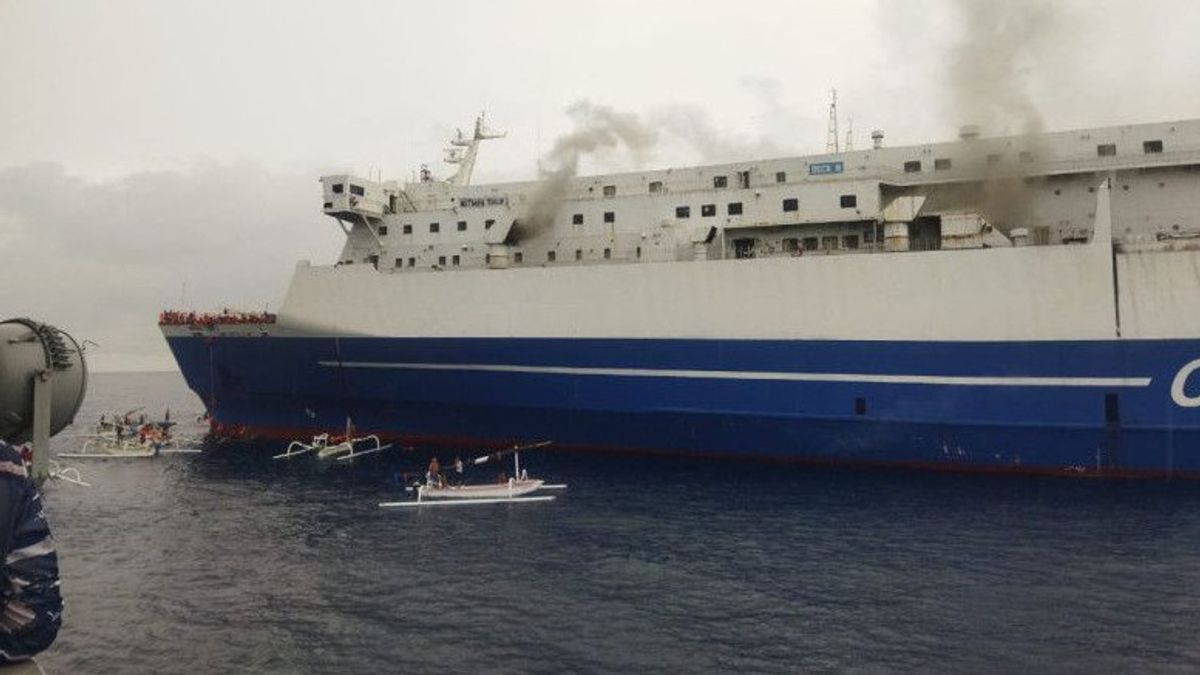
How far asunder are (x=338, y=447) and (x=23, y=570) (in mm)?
28959

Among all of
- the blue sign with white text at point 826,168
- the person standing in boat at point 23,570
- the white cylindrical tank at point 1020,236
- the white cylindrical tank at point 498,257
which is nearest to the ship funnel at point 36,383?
the person standing in boat at point 23,570

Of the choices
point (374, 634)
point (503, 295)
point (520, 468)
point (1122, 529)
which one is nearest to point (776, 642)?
point (374, 634)

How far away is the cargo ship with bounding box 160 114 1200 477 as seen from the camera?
22.0 m

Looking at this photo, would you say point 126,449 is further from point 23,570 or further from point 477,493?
point 23,570

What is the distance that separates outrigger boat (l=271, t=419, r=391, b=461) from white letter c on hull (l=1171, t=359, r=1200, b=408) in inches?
1108

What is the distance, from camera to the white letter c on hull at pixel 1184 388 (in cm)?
2095

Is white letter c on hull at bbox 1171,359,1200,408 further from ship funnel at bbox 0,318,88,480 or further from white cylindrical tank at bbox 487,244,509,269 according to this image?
ship funnel at bbox 0,318,88,480

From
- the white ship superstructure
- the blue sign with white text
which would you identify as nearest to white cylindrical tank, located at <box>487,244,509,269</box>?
the white ship superstructure

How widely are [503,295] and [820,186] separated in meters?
12.6

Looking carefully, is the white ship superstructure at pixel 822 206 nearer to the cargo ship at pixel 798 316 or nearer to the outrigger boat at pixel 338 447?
the cargo ship at pixel 798 316

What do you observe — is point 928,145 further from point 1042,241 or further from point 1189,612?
point 1189,612

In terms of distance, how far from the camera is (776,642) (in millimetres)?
11523

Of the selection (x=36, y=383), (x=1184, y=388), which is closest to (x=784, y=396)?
(x=1184, y=388)

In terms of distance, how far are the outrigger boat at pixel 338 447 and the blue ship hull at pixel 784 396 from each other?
68 cm
